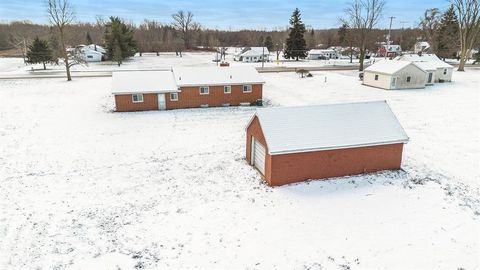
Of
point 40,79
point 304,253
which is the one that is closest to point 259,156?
point 304,253

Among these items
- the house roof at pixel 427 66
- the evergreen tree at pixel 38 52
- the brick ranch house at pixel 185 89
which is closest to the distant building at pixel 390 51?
the house roof at pixel 427 66

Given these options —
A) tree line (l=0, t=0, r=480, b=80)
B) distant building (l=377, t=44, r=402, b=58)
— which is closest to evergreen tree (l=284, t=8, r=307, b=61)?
tree line (l=0, t=0, r=480, b=80)

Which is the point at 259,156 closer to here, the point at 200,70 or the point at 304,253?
the point at 304,253

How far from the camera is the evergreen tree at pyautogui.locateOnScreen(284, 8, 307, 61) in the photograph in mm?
78438

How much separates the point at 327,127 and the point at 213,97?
57.1ft

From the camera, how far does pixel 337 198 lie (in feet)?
48.3

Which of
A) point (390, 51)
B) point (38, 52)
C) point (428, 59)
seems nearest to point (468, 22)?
point (428, 59)

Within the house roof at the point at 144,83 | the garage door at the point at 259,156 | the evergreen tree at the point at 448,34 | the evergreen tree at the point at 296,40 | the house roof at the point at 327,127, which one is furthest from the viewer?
the evergreen tree at the point at 296,40

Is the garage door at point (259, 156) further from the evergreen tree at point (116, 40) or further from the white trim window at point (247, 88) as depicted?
the evergreen tree at point (116, 40)

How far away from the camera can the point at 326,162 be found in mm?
16438

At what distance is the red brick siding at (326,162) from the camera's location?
15805mm

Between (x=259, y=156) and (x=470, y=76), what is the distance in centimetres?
4889

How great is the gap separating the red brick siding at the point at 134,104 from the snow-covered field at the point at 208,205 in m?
4.77

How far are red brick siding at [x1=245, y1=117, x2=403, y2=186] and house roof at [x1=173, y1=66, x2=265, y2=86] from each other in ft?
49.9
